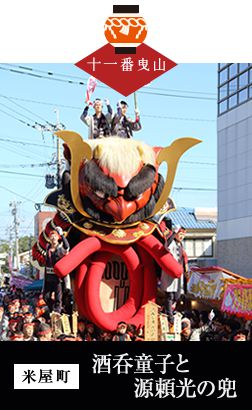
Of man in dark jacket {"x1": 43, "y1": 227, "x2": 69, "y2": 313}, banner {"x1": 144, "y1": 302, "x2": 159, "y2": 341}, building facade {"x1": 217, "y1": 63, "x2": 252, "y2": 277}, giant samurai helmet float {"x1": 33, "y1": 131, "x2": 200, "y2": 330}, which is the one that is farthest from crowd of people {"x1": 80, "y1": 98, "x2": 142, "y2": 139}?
building facade {"x1": 217, "y1": 63, "x2": 252, "y2": 277}

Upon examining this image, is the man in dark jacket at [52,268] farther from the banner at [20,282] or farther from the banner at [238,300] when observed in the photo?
the banner at [20,282]

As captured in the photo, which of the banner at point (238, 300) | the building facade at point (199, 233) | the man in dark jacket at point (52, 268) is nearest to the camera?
the man in dark jacket at point (52, 268)

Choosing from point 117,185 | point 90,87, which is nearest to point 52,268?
point 117,185

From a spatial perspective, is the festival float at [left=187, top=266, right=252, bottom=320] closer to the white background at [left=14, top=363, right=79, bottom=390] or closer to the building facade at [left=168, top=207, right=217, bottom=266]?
the white background at [left=14, top=363, right=79, bottom=390]

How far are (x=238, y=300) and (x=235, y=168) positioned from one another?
7474mm

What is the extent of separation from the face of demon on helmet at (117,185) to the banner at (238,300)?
1.60m

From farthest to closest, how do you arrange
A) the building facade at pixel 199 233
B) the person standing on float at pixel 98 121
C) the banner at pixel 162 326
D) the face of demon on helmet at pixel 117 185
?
the building facade at pixel 199 233 → the person standing on float at pixel 98 121 → the face of demon on helmet at pixel 117 185 → the banner at pixel 162 326

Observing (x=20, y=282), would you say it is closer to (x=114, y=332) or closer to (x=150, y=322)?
(x=114, y=332)

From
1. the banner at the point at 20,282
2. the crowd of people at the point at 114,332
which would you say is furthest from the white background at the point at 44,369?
the banner at the point at 20,282

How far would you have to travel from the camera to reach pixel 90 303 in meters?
7.70

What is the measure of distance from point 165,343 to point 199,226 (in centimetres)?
1153

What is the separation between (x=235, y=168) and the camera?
50.1ft

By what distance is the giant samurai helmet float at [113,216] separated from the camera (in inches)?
296

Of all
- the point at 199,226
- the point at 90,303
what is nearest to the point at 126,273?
the point at 90,303
